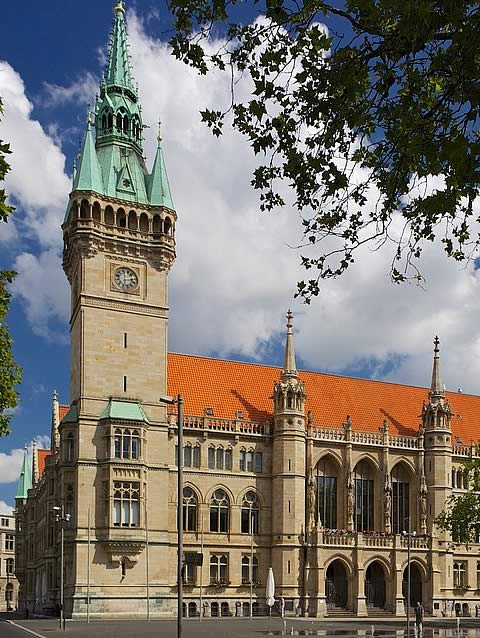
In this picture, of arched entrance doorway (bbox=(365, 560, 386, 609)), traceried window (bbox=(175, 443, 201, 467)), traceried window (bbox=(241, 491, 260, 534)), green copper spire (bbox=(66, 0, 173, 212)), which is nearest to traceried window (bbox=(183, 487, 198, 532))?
traceried window (bbox=(175, 443, 201, 467))

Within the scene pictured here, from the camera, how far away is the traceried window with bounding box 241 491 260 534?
214 ft

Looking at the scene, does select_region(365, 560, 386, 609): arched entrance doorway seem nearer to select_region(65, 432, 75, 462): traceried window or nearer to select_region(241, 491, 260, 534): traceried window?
select_region(241, 491, 260, 534): traceried window

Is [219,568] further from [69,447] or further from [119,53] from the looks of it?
[119,53]

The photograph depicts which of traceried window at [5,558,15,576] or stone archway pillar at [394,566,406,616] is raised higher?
stone archway pillar at [394,566,406,616]

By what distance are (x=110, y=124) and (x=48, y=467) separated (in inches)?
1016

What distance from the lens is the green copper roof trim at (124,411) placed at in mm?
59969

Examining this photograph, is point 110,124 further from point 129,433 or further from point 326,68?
point 326,68

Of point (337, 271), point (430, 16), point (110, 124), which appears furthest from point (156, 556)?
point (430, 16)

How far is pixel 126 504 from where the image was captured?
194 ft

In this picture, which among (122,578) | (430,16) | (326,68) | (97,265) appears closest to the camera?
(430,16)

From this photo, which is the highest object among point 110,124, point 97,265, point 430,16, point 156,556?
point 110,124

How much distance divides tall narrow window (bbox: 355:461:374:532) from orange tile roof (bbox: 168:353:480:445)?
340 centimetres

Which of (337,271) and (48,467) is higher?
(337,271)

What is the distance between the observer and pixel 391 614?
216 ft
